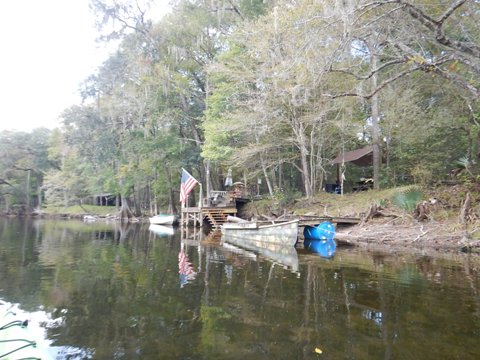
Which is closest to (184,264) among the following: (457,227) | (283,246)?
(283,246)

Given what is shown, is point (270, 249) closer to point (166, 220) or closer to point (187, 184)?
point (187, 184)

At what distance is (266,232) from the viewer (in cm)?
1318

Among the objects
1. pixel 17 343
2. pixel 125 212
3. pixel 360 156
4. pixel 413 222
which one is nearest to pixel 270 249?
pixel 413 222

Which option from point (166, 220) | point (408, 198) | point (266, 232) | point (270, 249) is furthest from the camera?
point (166, 220)

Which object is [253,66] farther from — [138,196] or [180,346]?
[138,196]

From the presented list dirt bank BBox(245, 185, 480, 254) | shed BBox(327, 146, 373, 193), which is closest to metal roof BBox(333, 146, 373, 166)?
shed BBox(327, 146, 373, 193)

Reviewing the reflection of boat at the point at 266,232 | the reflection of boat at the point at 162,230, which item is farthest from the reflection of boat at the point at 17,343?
the reflection of boat at the point at 162,230

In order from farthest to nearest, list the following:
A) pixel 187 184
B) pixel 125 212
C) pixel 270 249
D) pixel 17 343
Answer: pixel 125 212 < pixel 187 184 < pixel 270 249 < pixel 17 343

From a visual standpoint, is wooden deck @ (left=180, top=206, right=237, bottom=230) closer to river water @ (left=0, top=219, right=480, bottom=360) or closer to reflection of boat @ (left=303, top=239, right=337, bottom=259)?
reflection of boat @ (left=303, top=239, right=337, bottom=259)

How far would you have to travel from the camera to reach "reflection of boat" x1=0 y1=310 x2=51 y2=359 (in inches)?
110

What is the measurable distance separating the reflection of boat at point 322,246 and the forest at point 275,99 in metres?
4.41

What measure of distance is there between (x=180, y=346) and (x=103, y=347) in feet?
2.81

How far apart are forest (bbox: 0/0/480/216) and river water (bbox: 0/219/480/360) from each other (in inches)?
Answer: 189

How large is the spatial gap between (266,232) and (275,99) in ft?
22.6
